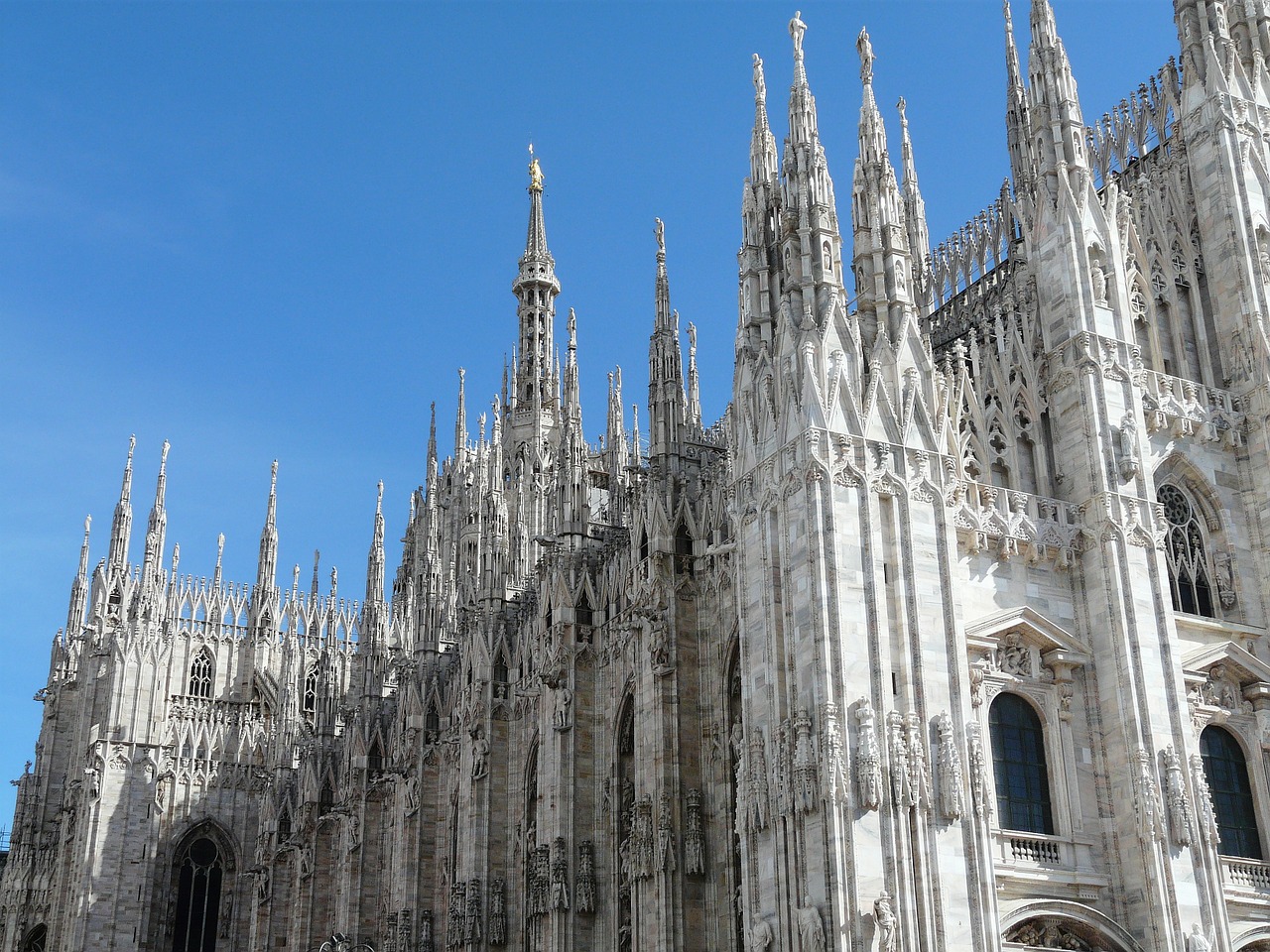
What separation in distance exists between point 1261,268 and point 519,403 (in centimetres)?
4635

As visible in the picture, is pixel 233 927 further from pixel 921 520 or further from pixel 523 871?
pixel 921 520

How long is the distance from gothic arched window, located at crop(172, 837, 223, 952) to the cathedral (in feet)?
62.6

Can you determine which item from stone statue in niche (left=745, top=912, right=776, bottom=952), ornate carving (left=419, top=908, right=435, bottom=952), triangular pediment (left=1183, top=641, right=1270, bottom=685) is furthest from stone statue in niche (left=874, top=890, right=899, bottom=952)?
ornate carving (left=419, top=908, right=435, bottom=952)

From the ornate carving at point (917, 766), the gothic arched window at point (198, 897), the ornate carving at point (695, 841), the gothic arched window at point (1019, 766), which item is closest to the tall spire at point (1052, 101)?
the gothic arched window at point (1019, 766)

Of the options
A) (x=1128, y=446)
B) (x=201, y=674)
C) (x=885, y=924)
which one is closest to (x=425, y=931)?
(x=885, y=924)

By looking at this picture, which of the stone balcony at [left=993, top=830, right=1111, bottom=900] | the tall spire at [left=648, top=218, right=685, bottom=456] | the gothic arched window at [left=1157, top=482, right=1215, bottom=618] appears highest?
the tall spire at [left=648, top=218, right=685, bottom=456]

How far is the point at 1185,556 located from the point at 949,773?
31.4ft

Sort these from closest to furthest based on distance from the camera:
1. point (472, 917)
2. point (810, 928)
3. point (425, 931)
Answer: point (810, 928)
point (472, 917)
point (425, 931)

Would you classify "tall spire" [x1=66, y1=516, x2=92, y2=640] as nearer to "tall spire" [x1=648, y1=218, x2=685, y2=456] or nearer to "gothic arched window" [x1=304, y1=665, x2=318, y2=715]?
"gothic arched window" [x1=304, y1=665, x2=318, y2=715]

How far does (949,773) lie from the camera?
25.6 m

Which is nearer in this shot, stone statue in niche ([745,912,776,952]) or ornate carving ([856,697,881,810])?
ornate carving ([856,697,881,810])

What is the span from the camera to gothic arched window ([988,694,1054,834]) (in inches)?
1096

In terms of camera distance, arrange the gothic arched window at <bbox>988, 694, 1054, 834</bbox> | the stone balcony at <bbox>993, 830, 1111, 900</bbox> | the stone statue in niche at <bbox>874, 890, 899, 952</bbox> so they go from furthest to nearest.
Answer: the gothic arched window at <bbox>988, 694, 1054, 834</bbox>
the stone balcony at <bbox>993, 830, 1111, 900</bbox>
the stone statue in niche at <bbox>874, 890, 899, 952</bbox>

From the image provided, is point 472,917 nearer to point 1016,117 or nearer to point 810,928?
point 810,928
